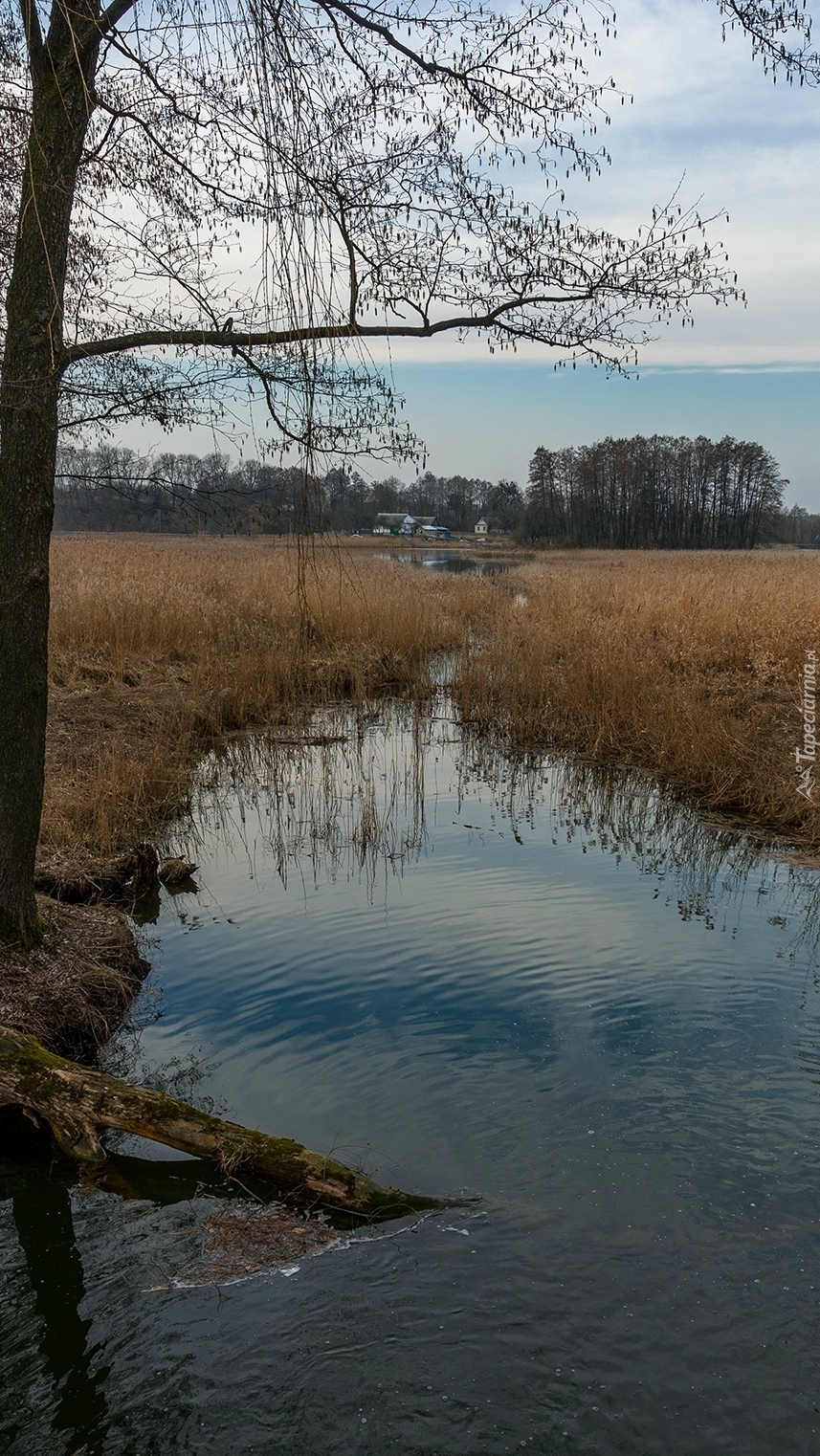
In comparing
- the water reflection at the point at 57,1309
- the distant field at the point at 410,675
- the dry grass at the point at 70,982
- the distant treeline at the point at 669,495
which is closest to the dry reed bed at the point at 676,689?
the distant field at the point at 410,675

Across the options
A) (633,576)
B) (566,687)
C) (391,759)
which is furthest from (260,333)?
(633,576)

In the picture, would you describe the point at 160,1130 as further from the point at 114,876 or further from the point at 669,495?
the point at 669,495

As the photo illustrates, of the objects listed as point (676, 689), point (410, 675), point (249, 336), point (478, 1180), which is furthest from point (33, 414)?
point (410, 675)

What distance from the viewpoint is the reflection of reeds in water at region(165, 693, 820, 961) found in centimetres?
719

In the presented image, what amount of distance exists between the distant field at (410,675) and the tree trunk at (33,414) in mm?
2267

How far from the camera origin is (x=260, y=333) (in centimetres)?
399

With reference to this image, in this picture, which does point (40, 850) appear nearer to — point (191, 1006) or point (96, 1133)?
point (191, 1006)

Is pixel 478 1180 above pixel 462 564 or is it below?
below

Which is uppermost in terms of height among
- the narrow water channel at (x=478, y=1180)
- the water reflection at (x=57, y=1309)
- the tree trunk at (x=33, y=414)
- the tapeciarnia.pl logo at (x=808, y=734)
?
the tree trunk at (x=33, y=414)

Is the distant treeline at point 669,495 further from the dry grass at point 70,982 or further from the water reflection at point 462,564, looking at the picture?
the dry grass at point 70,982

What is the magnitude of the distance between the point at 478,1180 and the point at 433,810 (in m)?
5.16

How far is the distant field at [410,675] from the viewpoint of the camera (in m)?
8.71

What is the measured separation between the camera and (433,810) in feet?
29.1

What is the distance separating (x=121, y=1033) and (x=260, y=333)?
3.43 m
